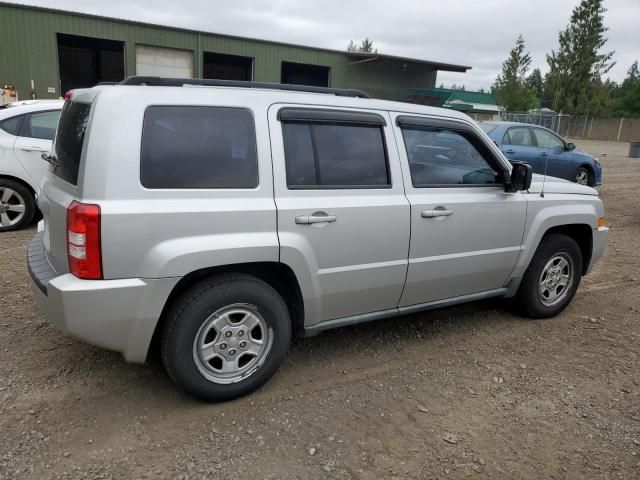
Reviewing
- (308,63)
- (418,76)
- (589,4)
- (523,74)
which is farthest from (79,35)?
(589,4)

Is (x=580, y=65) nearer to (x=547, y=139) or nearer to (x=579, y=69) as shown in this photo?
(x=579, y=69)

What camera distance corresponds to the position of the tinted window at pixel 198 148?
2762 millimetres

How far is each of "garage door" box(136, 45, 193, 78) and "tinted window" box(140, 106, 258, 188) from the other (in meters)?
20.6

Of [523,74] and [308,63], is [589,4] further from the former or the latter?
[308,63]

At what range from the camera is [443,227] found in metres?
3.70

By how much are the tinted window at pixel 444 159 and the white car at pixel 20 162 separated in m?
5.08

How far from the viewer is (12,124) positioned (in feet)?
22.4

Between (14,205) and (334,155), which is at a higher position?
(334,155)

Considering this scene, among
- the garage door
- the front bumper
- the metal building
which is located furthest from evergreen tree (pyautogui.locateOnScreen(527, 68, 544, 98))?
the front bumper

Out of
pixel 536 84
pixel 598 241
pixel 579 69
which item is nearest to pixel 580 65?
pixel 579 69

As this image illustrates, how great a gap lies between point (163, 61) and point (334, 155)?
69.7 feet

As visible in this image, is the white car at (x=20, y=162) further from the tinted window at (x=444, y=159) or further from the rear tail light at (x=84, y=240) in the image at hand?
the tinted window at (x=444, y=159)

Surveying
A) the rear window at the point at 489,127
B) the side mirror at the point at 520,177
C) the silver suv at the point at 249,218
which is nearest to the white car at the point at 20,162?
the silver suv at the point at 249,218

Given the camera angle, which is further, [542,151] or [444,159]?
[542,151]
